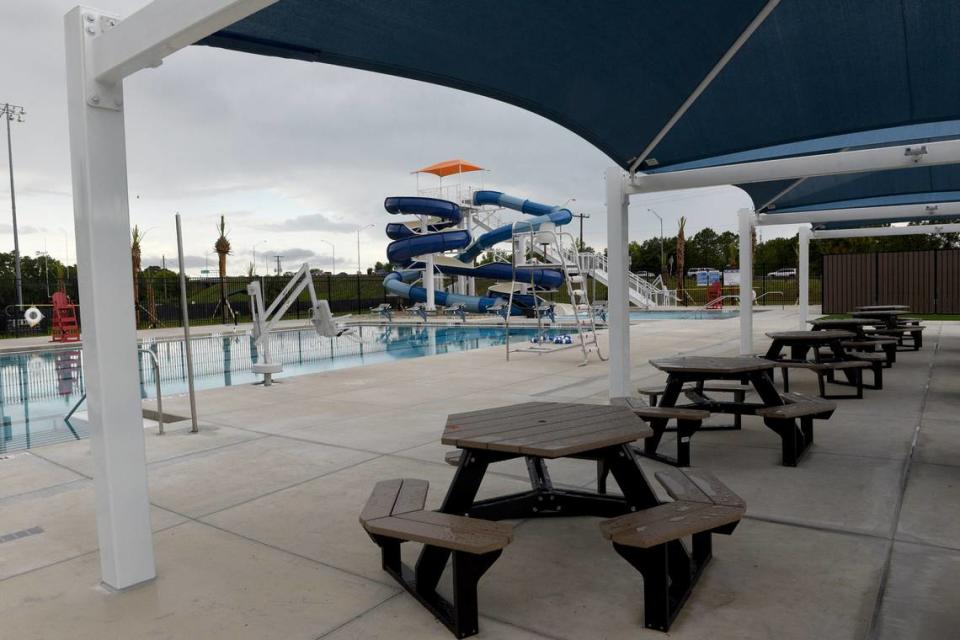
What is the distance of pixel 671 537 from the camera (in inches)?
86.9

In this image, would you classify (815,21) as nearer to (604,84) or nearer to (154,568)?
(604,84)

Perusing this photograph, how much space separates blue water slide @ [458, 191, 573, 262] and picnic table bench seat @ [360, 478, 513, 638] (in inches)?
836

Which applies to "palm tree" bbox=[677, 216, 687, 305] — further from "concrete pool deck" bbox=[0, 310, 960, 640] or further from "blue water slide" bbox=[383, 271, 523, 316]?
"concrete pool deck" bbox=[0, 310, 960, 640]

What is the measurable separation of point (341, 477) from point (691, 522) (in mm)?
2643

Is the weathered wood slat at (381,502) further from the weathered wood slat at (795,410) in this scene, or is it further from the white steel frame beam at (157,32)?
the weathered wood slat at (795,410)

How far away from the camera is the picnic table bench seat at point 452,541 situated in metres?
2.21

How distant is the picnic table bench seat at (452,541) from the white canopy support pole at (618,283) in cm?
423

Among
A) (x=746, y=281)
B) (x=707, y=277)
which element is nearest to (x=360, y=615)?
(x=746, y=281)

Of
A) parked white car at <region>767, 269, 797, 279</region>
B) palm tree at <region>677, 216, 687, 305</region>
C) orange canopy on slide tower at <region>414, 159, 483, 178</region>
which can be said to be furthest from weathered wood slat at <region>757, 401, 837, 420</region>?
parked white car at <region>767, 269, 797, 279</region>

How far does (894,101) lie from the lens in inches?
222

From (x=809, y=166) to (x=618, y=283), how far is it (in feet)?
7.17

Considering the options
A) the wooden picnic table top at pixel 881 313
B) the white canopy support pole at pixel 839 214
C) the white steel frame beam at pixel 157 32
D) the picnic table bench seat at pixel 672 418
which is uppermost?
the white canopy support pole at pixel 839 214

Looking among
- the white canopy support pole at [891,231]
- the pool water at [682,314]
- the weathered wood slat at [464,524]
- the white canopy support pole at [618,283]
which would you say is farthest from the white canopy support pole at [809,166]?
the pool water at [682,314]

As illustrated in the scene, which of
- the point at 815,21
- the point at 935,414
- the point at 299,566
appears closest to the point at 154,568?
the point at 299,566
